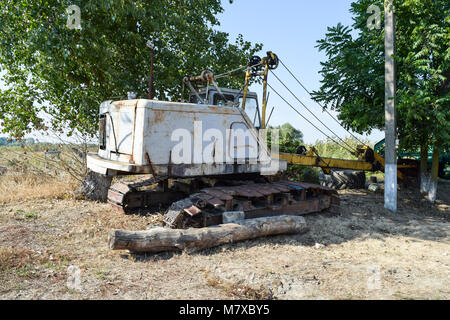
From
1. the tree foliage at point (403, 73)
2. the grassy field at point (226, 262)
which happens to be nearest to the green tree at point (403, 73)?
the tree foliage at point (403, 73)

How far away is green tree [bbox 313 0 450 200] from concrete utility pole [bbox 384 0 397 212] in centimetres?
24

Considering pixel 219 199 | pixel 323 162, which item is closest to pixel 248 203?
pixel 219 199

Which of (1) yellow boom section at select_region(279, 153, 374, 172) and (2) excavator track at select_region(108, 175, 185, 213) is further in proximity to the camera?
(1) yellow boom section at select_region(279, 153, 374, 172)

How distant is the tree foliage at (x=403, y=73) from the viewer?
8312 mm

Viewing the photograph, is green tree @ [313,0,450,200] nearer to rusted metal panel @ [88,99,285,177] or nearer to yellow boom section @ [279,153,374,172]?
yellow boom section @ [279,153,374,172]

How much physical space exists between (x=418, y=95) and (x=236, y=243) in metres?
5.58

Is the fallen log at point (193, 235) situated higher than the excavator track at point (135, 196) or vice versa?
the excavator track at point (135, 196)

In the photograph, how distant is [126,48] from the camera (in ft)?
32.0

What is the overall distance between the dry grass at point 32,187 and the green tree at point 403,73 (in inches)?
305

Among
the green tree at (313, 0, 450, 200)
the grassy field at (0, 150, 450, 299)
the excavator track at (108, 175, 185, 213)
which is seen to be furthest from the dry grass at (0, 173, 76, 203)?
the green tree at (313, 0, 450, 200)

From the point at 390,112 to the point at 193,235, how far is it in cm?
651

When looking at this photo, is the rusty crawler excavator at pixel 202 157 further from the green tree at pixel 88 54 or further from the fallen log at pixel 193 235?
the green tree at pixel 88 54

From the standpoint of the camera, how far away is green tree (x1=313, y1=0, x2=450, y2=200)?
27.3 ft

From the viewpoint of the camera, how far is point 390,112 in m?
8.84
